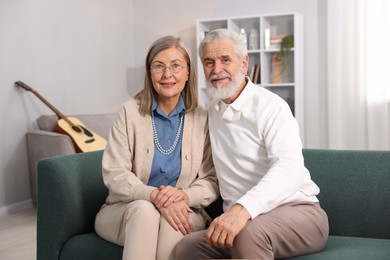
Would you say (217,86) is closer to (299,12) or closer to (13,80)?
(13,80)

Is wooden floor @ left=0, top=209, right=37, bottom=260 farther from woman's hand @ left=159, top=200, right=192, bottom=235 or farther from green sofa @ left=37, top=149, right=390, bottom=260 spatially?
woman's hand @ left=159, top=200, right=192, bottom=235

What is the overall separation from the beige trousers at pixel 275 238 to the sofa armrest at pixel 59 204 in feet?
1.66

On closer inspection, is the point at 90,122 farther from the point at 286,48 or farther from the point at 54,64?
the point at 286,48

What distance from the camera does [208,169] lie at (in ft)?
7.47

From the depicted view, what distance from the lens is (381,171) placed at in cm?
218

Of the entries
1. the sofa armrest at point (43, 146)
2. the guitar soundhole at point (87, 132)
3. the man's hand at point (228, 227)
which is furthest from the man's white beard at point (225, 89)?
the guitar soundhole at point (87, 132)

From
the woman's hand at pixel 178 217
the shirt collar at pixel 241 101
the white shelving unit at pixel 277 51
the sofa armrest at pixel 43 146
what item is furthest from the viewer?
the white shelving unit at pixel 277 51

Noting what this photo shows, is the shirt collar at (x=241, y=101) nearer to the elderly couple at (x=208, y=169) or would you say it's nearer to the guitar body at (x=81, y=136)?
the elderly couple at (x=208, y=169)

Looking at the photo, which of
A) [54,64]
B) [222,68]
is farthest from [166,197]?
[54,64]

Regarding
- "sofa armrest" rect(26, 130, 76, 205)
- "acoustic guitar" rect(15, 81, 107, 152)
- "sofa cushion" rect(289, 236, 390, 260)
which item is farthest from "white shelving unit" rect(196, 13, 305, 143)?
"sofa cushion" rect(289, 236, 390, 260)

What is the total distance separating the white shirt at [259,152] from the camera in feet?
6.26

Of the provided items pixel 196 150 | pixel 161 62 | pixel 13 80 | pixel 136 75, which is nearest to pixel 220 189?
pixel 196 150

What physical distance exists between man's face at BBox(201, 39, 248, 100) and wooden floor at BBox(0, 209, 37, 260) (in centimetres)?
184

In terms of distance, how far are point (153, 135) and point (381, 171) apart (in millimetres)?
877
